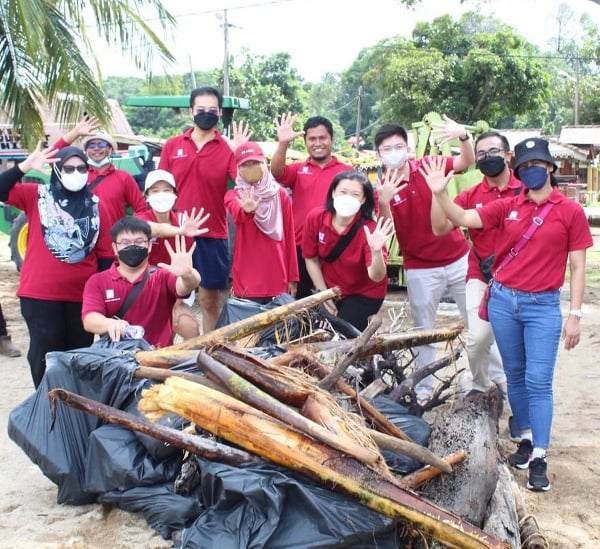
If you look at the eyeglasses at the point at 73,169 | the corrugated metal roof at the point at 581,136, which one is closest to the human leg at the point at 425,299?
the eyeglasses at the point at 73,169

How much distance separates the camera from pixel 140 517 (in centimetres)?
347

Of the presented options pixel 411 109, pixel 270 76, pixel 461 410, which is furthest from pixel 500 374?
pixel 270 76

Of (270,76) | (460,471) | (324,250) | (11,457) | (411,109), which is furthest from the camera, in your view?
(270,76)

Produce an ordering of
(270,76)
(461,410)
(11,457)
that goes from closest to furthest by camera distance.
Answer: (461,410) → (11,457) → (270,76)

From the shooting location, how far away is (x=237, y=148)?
5.00 meters

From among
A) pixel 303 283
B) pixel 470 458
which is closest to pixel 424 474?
pixel 470 458

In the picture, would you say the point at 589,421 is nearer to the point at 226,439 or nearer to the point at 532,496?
the point at 532,496

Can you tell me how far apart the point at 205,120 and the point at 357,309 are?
1754mm

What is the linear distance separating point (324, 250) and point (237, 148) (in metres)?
0.91

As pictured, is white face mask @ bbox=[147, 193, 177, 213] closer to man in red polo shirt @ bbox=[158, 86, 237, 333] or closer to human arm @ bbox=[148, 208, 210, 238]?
human arm @ bbox=[148, 208, 210, 238]

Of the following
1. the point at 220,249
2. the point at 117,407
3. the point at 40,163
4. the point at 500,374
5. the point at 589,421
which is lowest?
the point at 589,421

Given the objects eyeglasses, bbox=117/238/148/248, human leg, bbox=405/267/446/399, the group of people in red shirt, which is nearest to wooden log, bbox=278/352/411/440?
the group of people in red shirt

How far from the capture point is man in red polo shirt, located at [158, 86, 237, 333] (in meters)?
5.37

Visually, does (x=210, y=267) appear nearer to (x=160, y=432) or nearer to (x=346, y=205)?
(x=346, y=205)
